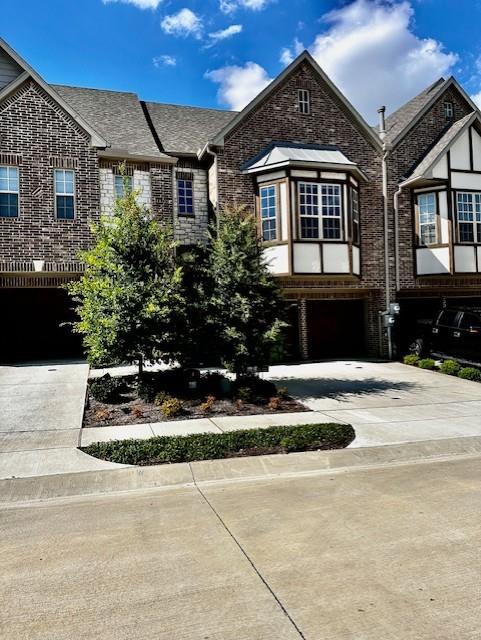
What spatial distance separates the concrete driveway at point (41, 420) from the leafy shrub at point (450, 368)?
10632mm

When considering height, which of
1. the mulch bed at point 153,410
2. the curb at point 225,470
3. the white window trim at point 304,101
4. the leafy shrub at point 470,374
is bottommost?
the curb at point 225,470

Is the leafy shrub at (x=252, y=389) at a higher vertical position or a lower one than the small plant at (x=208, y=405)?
higher

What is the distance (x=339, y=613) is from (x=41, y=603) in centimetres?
213

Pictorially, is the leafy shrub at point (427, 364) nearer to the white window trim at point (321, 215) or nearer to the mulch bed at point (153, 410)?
the white window trim at point (321, 215)

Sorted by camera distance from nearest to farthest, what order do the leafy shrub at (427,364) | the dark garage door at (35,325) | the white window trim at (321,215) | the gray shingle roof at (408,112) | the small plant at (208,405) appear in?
the small plant at (208,405)
the leafy shrub at (427,364)
the white window trim at (321,215)
the dark garage door at (35,325)
the gray shingle roof at (408,112)

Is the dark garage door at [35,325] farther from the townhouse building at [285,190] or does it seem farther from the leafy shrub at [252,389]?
the leafy shrub at [252,389]

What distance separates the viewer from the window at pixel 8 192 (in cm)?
1658

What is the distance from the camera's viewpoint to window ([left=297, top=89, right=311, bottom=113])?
19.7 meters

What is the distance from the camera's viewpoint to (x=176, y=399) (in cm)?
1109

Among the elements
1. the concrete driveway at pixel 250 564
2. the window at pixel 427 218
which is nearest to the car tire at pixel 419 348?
the window at pixel 427 218

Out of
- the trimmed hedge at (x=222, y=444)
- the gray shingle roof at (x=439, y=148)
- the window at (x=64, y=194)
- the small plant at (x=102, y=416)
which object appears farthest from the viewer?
the gray shingle roof at (x=439, y=148)

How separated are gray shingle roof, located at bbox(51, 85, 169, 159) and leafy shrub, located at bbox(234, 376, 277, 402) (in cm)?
940

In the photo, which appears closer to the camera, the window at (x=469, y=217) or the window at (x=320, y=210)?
the window at (x=320, y=210)

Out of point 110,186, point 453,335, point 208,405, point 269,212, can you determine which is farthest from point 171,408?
point 453,335
